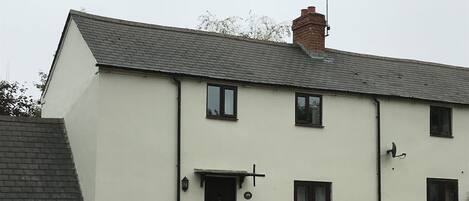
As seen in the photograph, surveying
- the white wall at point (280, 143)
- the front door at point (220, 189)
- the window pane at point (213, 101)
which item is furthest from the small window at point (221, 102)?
the front door at point (220, 189)

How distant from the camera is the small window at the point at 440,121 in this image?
73.1ft

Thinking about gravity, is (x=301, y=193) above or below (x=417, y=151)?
below

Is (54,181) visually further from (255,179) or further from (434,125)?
(434,125)

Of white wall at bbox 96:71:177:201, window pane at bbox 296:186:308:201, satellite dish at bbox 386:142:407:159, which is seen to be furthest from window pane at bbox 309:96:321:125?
white wall at bbox 96:71:177:201

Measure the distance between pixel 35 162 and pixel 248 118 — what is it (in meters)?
5.79

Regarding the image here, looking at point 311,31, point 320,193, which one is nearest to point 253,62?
point 311,31

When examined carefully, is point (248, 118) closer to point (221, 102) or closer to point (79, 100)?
point (221, 102)

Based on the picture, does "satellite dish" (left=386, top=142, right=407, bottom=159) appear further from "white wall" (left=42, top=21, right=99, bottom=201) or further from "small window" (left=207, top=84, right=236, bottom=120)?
"white wall" (left=42, top=21, right=99, bottom=201)

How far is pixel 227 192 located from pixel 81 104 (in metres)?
4.59

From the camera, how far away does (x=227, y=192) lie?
740 inches

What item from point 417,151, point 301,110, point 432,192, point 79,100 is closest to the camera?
point 79,100

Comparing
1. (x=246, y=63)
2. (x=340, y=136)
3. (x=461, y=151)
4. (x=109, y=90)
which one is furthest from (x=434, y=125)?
(x=109, y=90)

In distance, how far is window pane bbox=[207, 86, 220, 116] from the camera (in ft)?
61.7

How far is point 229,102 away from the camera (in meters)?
19.2
